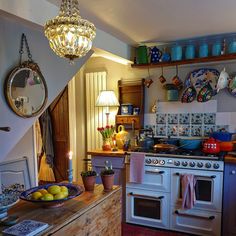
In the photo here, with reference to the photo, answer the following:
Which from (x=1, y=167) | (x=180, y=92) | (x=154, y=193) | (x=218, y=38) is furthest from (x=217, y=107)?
(x=1, y=167)

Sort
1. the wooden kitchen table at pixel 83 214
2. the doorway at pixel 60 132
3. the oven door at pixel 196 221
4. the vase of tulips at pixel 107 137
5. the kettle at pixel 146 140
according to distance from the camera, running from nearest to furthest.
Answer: the wooden kitchen table at pixel 83 214 → the oven door at pixel 196 221 → the kettle at pixel 146 140 → the vase of tulips at pixel 107 137 → the doorway at pixel 60 132

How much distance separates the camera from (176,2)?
211 cm

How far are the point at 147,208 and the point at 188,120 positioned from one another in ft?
4.20

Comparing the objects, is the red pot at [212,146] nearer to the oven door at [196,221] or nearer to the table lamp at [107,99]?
the oven door at [196,221]

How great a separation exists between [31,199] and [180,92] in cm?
252

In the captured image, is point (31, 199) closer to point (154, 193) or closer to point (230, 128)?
point (154, 193)

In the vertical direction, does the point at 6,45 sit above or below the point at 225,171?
above

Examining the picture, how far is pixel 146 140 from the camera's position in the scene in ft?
10.8

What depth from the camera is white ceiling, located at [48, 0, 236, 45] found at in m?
2.14

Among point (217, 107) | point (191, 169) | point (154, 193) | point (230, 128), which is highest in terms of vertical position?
point (217, 107)

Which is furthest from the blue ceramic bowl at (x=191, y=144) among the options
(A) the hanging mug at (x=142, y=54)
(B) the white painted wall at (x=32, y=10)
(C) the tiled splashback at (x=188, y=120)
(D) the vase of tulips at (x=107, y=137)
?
(B) the white painted wall at (x=32, y=10)

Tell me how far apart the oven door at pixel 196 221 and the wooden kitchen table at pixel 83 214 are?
1.14m

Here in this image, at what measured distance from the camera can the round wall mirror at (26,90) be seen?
200 centimetres

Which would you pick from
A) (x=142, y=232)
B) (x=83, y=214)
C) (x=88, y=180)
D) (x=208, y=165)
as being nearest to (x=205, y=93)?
(x=208, y=165)
